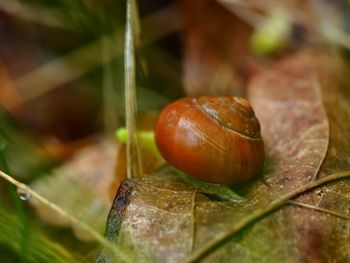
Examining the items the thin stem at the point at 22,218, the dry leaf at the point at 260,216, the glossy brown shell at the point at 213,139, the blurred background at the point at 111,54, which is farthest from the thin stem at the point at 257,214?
the blurred background at the point at 111,54

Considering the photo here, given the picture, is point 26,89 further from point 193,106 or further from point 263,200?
point 263,200

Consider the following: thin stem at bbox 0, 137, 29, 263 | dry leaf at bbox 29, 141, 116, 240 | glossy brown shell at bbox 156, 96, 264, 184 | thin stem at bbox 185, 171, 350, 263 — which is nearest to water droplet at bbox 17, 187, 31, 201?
thin stem at bbox 0, 137, 29, 263

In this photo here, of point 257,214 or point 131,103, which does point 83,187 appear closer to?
point 131,103

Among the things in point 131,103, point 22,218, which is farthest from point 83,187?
point 22,218

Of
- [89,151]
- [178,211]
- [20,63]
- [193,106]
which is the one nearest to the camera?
[178,211]

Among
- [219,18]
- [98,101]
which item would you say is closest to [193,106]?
[98,101]

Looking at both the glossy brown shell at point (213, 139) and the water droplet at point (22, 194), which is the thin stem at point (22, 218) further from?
the glossy brown shell at point (213, 139)

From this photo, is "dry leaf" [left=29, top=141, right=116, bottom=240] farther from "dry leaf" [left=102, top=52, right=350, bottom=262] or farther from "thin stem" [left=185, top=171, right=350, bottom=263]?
"thin stem" [left=185, top=171, right=350, bottom=263]
